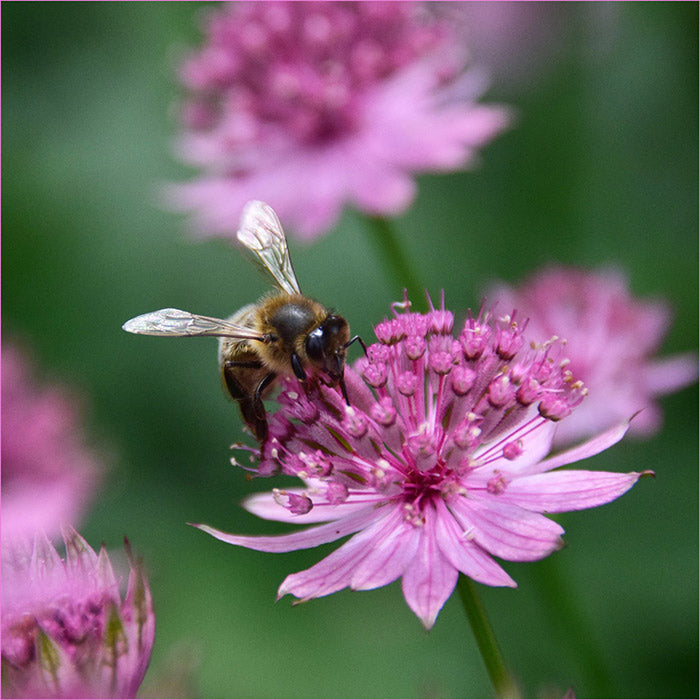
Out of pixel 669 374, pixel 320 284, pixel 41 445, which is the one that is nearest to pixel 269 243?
pixel 669 374

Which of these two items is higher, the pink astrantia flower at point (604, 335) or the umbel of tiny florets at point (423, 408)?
the pink astrantia flower at point (604, 335)

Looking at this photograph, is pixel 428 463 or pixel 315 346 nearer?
pixel 428 463

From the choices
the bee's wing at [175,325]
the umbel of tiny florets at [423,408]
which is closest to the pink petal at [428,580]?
the umbel of tiny florets at [423,408]

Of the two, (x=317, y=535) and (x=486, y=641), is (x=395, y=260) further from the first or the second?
(x=486, y=641)

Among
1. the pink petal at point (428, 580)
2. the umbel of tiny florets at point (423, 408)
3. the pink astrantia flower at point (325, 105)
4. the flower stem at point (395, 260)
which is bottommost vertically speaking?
the pink petal at point (428, 580)

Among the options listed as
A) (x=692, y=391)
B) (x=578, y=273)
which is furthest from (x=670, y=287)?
(x=578, y=273)

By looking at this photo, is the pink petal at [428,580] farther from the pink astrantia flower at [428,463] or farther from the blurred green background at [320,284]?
the blurred green background at [320,284]

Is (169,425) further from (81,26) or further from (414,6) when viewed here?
(81,26)
